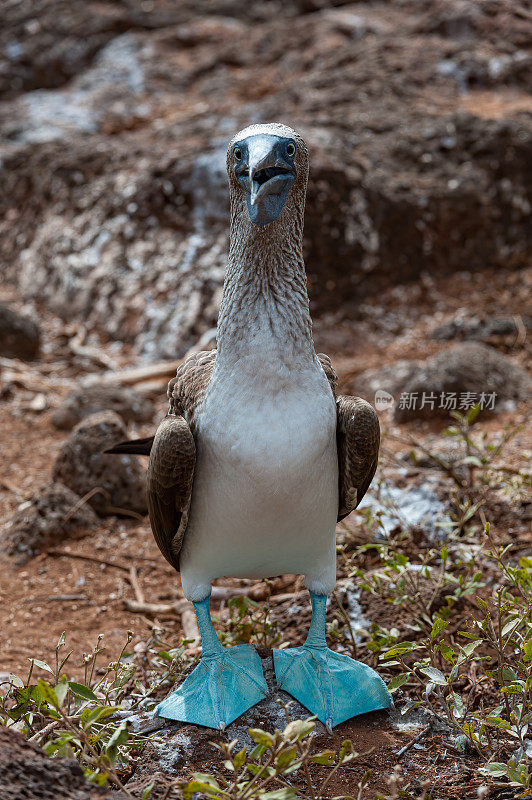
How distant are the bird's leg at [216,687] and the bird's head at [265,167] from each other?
4.17ft

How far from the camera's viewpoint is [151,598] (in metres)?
3.68

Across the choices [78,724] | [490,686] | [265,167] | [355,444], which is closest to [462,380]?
[490,686]

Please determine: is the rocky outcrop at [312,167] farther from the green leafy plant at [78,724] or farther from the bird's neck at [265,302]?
the green leafy plant at [78,724]

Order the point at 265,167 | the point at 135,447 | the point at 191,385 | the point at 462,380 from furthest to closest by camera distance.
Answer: the point at 462,380 → the point at 135,447 → the point at 191,385 → the point at 265,167

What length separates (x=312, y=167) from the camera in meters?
6.39

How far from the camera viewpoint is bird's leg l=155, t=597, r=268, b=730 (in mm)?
2467

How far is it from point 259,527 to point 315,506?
18 cm

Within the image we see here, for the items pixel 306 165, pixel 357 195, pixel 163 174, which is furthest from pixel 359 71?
pixel 306 165

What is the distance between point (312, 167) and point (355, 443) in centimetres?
442

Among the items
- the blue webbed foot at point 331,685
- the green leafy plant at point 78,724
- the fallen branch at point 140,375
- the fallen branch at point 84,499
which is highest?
the green leafy plant at point 78,724

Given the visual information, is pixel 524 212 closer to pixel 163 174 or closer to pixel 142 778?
pixel 163 174

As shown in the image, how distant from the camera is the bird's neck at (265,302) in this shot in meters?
2.35

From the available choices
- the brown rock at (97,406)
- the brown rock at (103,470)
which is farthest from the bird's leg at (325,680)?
the brown rock at (97,406)

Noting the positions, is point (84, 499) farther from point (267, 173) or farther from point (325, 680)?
point (267, 173)
